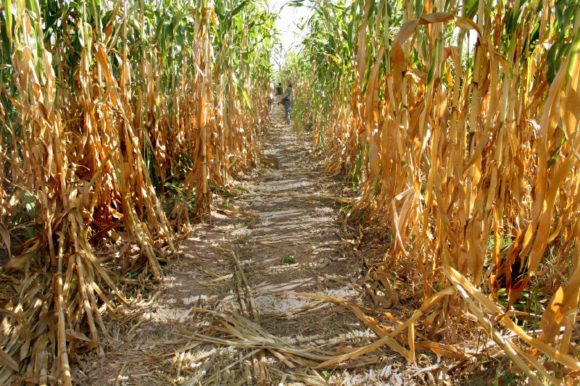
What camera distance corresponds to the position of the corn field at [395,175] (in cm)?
117

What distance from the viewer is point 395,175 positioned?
179 cm

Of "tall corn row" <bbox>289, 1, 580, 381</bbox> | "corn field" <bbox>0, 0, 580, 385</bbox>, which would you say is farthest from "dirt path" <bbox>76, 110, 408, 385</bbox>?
"tall corn row" <bbox>289, 1, 580, 381</bbox>

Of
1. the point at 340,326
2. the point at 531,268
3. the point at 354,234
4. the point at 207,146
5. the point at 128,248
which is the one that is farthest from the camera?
the point at 207,146

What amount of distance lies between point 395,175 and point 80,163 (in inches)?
63.7

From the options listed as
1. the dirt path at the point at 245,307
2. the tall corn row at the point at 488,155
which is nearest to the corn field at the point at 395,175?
the tall corn row at the point at 488,155

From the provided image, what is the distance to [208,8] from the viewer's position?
108 inches

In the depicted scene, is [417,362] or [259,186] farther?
[259,186]

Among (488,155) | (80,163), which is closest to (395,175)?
(488,155)

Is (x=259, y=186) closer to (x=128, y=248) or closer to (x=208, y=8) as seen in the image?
(x=208, y=8)

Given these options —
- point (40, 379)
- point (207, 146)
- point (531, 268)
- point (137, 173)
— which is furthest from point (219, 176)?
point (531, 268)

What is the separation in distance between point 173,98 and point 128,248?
4.75 feet

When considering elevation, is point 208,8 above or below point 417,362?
above

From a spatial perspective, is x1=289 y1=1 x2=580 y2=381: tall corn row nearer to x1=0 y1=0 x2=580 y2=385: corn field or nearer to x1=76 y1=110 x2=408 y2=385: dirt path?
x1=0 y1=0 x2=580 y2=385: corn field

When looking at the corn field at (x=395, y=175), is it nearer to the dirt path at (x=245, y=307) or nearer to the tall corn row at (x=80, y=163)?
the tall corn row at (x=80, y=163)
